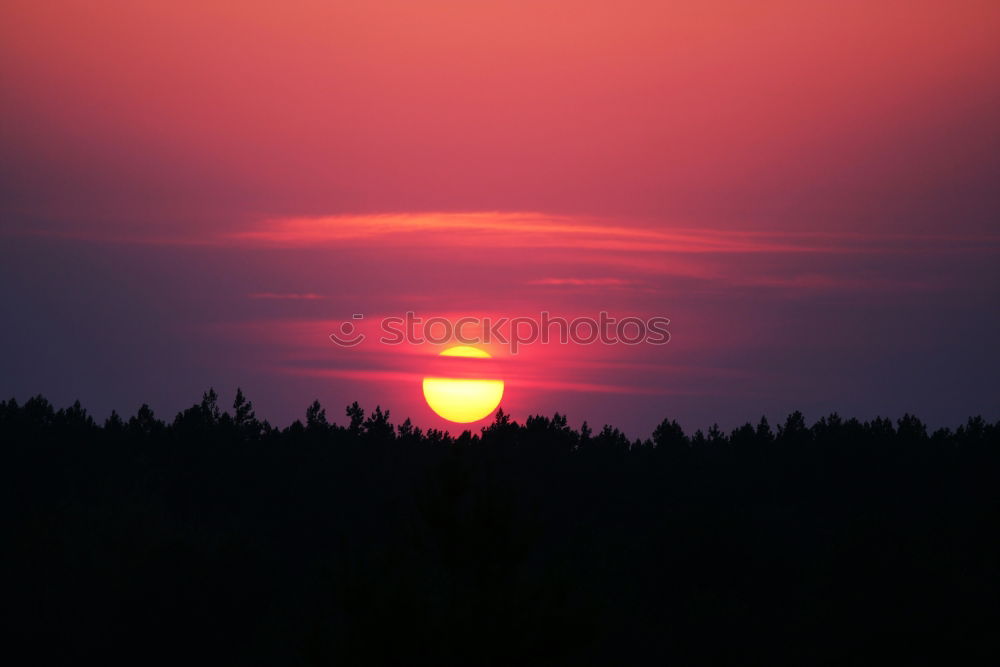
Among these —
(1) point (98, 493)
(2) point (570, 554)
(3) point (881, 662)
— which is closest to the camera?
(3) point (881, 662)

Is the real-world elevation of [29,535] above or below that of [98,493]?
below

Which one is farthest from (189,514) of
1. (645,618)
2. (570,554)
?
(645,618)

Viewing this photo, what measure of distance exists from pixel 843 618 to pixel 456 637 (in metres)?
26.6

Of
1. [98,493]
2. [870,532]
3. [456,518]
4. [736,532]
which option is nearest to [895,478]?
[736,532]

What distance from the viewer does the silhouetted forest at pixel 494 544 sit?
94.0 feet

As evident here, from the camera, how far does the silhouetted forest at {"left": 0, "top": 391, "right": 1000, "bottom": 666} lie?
28.6 metres

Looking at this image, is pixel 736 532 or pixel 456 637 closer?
pixel 456 637

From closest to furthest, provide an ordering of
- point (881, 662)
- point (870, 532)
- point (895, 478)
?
point (881, 662), point (870, 532), point (895, 478)

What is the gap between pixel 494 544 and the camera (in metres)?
28.7

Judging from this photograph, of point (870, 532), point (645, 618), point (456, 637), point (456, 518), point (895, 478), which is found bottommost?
point (456, 637)

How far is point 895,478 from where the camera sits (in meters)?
103

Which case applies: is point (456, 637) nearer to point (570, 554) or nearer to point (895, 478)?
point (570, 554)

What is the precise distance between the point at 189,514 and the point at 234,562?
90.6 feet

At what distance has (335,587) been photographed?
2883cm
